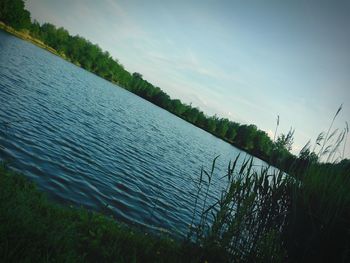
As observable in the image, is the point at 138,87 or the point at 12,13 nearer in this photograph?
the point at 12,13

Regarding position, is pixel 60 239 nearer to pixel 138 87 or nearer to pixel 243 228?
pixel 243 228

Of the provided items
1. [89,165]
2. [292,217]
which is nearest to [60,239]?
[292,217]

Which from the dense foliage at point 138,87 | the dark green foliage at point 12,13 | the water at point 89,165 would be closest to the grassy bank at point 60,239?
the water at point 89,165

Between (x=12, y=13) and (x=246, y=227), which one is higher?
(x=12, y=13)

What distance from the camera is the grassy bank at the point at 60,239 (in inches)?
154

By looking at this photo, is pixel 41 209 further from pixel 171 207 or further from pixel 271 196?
pixel 171 207

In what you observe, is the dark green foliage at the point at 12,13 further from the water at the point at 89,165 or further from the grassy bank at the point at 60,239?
the grassy bank at the point at 60,239

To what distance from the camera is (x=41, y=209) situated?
594 centimetres

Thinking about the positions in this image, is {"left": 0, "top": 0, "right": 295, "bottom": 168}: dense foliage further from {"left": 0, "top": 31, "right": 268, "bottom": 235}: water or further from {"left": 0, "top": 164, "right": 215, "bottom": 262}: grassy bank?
{"left": 0, "top": 164, "right": 215, "bottom": 262}: grassy bank

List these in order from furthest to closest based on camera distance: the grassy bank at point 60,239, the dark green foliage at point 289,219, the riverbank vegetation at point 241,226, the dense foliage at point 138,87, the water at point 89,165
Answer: the dense foliage at point 138,87, the water at point 89,165, the dark green foliage at point 289,219, the riverbank vegetation at point 241,226, the grassy bank at point 60,239

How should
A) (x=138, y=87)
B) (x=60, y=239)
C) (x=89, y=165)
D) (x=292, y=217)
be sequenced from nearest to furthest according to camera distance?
(x=60, y=239) < (x=292, y=217) < (x=89, y=165) < (x=138, y=87)

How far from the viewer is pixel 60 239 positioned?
4645 mm

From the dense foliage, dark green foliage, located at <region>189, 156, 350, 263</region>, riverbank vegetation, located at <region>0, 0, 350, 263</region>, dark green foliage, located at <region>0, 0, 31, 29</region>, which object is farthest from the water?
the dense foliage

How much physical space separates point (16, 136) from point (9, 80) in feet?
48.8
